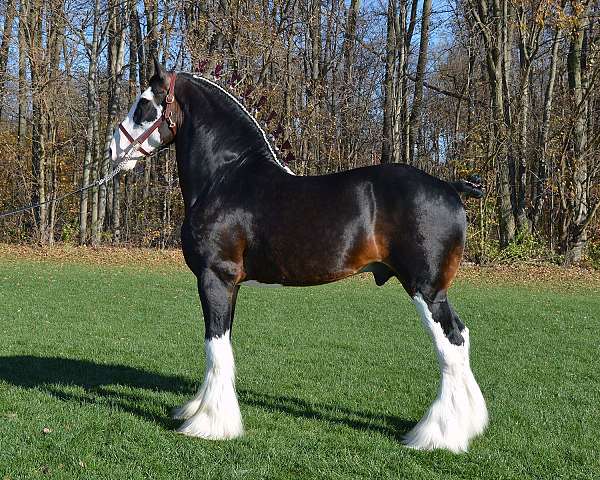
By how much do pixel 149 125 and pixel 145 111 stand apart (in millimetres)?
111

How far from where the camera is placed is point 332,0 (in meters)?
26.5

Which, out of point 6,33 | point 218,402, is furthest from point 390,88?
point 218,402

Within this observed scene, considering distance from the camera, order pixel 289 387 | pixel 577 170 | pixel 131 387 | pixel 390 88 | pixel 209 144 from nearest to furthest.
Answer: pixel 209 144 → pixel 131 387 → pixel 289 387 → pixel 577 170 → pixel 390 88

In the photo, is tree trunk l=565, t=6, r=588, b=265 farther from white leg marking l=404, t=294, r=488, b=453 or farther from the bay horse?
the bay horse

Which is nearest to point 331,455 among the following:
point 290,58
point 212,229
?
point 212,229

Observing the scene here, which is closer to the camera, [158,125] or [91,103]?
[158,125]

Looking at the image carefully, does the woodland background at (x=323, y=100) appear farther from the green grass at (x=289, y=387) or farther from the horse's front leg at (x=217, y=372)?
the horse's front leg at (x=217, y=372)

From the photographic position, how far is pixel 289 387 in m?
6.16

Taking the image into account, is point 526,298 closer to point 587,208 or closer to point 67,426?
point 587,208

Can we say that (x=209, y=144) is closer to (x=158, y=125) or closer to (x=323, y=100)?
(x=158, y=125)

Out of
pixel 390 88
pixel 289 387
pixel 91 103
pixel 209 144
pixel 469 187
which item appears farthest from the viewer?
pixel 91 103

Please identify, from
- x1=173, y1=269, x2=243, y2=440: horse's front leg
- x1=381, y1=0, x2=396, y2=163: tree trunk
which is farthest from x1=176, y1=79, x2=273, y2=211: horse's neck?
x1=381, y1=0, x2=396, y2=163: tree trunk

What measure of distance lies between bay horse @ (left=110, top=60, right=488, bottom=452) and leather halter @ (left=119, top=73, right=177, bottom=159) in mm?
10

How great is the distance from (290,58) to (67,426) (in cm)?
2068
